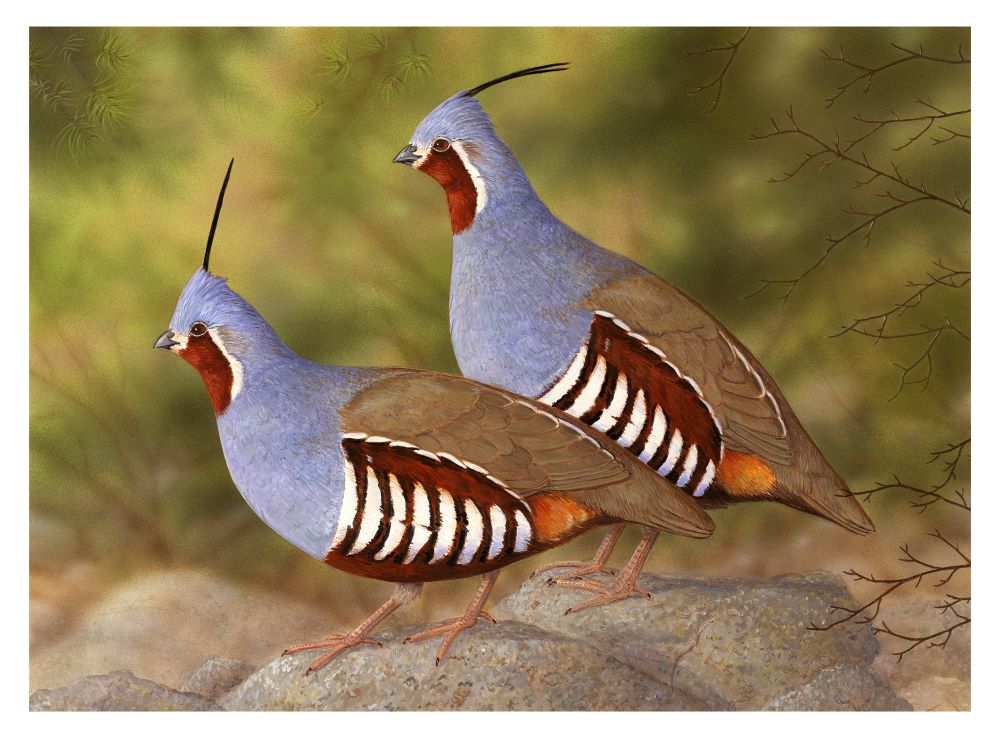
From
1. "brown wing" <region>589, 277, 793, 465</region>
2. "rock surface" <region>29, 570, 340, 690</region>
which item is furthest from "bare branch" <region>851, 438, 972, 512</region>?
"rock surface" <region>29, 570, 340, 690</region>

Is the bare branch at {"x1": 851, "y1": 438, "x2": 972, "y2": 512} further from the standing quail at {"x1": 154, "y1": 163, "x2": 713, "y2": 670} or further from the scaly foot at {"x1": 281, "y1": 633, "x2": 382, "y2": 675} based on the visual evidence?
the scaly foot at {"x1": 281, "y1": 633, "x2": 382, "y2": 675}

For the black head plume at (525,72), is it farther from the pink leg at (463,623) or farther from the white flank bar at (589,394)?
the pink leg at (463,623)

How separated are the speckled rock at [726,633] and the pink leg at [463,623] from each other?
390 millimetres

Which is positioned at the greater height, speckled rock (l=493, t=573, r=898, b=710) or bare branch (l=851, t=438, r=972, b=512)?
bare branch (l=851, t=438, r=972, b=512)

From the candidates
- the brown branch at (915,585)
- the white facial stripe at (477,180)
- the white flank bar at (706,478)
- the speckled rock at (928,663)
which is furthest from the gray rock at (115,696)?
the speckled rock at (928,663)

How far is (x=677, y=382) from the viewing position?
16.4 feet

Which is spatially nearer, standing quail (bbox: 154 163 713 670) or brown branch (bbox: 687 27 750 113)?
standing quail (bbox: 154 163 713 670)

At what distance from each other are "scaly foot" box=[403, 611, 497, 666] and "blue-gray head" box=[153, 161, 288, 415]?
1138mm

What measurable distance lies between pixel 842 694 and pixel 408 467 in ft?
6.55

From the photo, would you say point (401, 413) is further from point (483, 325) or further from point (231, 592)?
point (231, 592)

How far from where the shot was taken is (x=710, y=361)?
5094mm

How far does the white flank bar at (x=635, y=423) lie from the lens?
4926mm

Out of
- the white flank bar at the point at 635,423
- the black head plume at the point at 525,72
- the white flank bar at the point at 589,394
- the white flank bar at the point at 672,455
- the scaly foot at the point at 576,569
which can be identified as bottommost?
the scaly foot at the point at 576,569

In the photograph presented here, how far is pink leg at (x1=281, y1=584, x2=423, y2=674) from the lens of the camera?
16.3 feet
